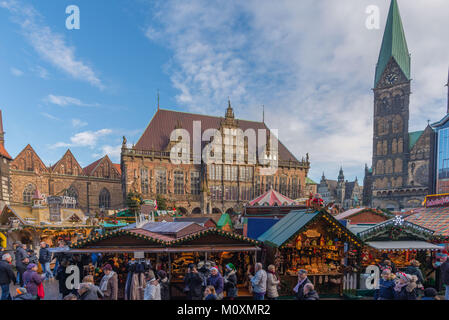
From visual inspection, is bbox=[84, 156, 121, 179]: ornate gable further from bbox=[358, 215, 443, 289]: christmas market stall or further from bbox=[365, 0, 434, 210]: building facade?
bbox=[365, 0, 434, 210]: building facade

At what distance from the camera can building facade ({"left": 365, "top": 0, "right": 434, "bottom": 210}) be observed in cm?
5138

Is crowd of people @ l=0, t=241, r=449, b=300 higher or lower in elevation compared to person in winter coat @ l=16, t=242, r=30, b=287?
higher

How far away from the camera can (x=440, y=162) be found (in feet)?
70.2

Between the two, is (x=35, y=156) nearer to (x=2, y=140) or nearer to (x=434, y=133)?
(x=2, y=140)

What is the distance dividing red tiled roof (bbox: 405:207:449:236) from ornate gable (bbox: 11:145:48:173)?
39.9 meters

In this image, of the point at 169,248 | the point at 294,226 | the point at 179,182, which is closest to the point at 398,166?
the point at 179,182

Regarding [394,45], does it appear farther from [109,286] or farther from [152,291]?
[109,286]

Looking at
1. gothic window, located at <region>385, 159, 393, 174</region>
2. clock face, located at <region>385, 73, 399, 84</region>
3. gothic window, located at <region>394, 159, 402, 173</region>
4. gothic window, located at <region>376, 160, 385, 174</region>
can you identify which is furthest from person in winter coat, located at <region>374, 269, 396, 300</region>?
clock face, located at <region>385, 73, 399, 84</region>

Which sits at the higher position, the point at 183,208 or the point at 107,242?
the point at 107,242

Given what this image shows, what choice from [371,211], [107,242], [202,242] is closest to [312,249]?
[202,242]
